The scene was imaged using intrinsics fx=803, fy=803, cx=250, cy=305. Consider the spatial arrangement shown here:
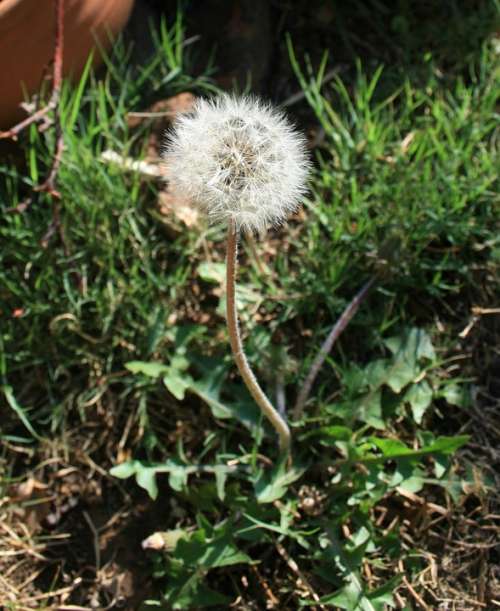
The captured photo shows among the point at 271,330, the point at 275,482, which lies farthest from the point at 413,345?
the point at 275,482

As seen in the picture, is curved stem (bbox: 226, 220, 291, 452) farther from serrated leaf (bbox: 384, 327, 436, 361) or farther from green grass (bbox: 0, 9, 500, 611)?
serrated leaf (bbox: 384, 327, 436, 361)

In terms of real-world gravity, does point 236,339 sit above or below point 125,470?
above

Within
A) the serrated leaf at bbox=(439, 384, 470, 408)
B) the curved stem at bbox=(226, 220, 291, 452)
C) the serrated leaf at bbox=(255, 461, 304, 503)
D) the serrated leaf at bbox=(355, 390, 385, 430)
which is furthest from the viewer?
the serrated leaf at bbox=(439, 384, 470, 408)

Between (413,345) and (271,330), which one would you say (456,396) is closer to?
(413,345)

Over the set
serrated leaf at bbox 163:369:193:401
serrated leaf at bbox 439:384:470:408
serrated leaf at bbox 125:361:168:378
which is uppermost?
serrated leaf at bbox 125:361:168:378

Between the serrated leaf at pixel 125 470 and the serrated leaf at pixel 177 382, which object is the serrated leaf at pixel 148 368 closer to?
the serrated leaf at pixel 177 382

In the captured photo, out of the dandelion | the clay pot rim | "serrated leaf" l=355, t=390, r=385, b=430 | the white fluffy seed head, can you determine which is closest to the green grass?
"serrated leaf" l=355, t=390, r=385, b=430

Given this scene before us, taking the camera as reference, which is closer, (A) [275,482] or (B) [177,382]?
(A) [275,482]
